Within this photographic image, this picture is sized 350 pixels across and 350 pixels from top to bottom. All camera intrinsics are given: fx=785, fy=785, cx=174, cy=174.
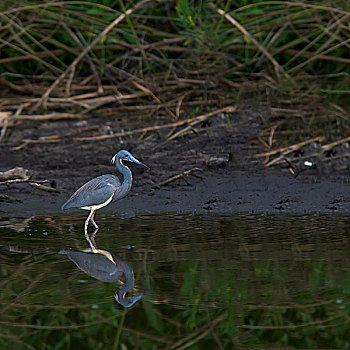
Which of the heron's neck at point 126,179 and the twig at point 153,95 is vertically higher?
the heron's neck at point 126,179

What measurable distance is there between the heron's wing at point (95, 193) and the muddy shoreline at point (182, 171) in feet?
1.75

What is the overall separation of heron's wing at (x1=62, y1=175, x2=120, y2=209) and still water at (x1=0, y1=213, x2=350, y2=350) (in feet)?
0.87

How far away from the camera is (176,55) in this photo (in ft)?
33.0

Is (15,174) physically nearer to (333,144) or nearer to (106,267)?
(106,267)

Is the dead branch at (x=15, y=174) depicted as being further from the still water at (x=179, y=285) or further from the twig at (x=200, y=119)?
the twig at (x=200, y=119)

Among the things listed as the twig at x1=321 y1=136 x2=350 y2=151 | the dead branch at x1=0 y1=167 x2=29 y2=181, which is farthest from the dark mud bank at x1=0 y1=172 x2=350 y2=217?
the twig at x1=321 y1=136 x2=350 y2=151

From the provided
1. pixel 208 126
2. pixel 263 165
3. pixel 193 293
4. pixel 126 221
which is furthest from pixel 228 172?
pixel 193 293

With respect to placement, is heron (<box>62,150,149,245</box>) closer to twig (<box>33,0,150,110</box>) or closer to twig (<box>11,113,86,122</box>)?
twig (<box>11,113,86,122</box>)

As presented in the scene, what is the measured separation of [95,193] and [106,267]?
5.82ft

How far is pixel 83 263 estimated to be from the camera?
516 cm

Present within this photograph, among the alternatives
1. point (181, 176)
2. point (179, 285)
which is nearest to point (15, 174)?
point (181, 176)

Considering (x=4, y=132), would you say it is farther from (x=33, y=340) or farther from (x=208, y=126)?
(x=33, y=340)

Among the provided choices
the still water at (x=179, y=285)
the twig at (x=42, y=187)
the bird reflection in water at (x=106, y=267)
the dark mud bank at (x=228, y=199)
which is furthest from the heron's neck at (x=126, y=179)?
the bird reflection in water at (x=106, y=267)

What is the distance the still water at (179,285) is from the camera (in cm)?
368
